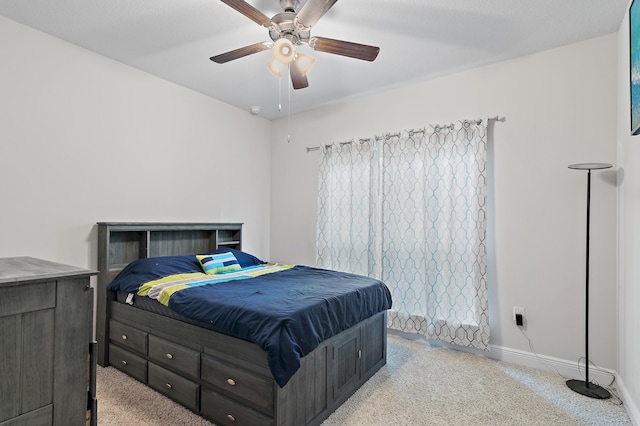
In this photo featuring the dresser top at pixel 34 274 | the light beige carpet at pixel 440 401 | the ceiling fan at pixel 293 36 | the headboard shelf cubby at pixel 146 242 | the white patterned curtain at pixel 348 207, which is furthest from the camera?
the white patterned curtain at pixel 348 207

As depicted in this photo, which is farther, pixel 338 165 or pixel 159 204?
pixel 338 165

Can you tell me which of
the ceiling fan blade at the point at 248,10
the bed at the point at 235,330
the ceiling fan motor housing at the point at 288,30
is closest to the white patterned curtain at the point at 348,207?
the bed at the point at 235,330

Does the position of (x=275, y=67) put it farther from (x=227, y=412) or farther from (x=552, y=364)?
(x=552, y=364)

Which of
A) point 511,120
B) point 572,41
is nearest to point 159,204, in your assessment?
point 511,120

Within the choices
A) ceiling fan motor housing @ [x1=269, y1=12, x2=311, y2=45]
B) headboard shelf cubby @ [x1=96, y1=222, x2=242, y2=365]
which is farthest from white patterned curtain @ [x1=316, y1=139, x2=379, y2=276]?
ceiling fan motor housing @ [x1=269, y1=12, x2=311, y2=45]

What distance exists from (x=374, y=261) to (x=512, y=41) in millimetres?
2419

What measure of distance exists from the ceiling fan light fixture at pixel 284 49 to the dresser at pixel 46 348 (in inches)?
64.6

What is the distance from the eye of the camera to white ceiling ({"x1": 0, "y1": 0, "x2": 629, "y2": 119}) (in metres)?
2.26

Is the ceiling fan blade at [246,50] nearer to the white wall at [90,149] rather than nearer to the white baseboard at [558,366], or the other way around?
the white wall at [90,149]

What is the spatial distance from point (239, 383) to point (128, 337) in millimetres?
1298

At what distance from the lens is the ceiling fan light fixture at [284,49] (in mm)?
2061

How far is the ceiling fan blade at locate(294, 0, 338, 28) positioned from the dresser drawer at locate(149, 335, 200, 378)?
2198mm

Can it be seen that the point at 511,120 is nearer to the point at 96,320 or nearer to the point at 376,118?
the point at 376,118

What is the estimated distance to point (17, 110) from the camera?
8.09ft
